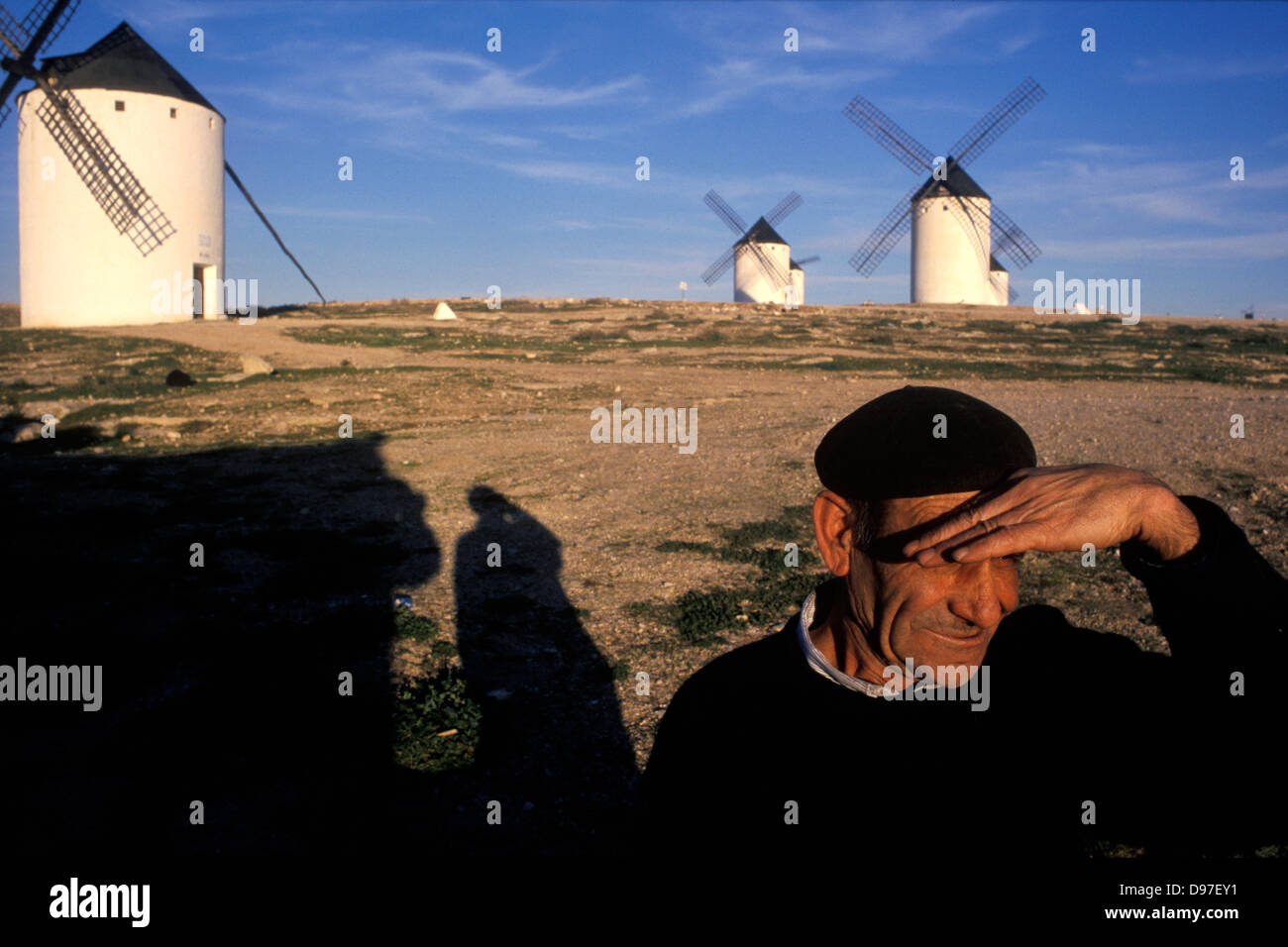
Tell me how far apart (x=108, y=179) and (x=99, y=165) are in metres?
0.51

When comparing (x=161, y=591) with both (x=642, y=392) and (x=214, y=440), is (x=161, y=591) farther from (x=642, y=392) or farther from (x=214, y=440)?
(x=642, y=392)

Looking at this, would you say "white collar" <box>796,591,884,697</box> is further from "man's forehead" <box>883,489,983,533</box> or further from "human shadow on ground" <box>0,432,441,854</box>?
"human shadow on ground" <box>0,432,441,854</box>

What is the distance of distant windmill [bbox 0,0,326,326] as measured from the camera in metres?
32.2

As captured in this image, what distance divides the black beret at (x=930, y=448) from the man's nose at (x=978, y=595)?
185 millimetres

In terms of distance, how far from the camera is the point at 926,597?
185 cm

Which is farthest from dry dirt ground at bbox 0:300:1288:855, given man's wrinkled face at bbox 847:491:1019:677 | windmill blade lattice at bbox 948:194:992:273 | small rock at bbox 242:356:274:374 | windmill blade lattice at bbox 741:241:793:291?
windmill blade lattice at bbox 741:241:793:291

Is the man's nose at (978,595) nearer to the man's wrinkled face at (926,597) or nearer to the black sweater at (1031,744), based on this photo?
the man's wrinkled face at (926,597)

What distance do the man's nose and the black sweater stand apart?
0.19 m

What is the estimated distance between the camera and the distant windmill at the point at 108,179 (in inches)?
1268

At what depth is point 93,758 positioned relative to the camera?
4.54 meters

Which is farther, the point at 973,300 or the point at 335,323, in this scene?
the point at 973,300
